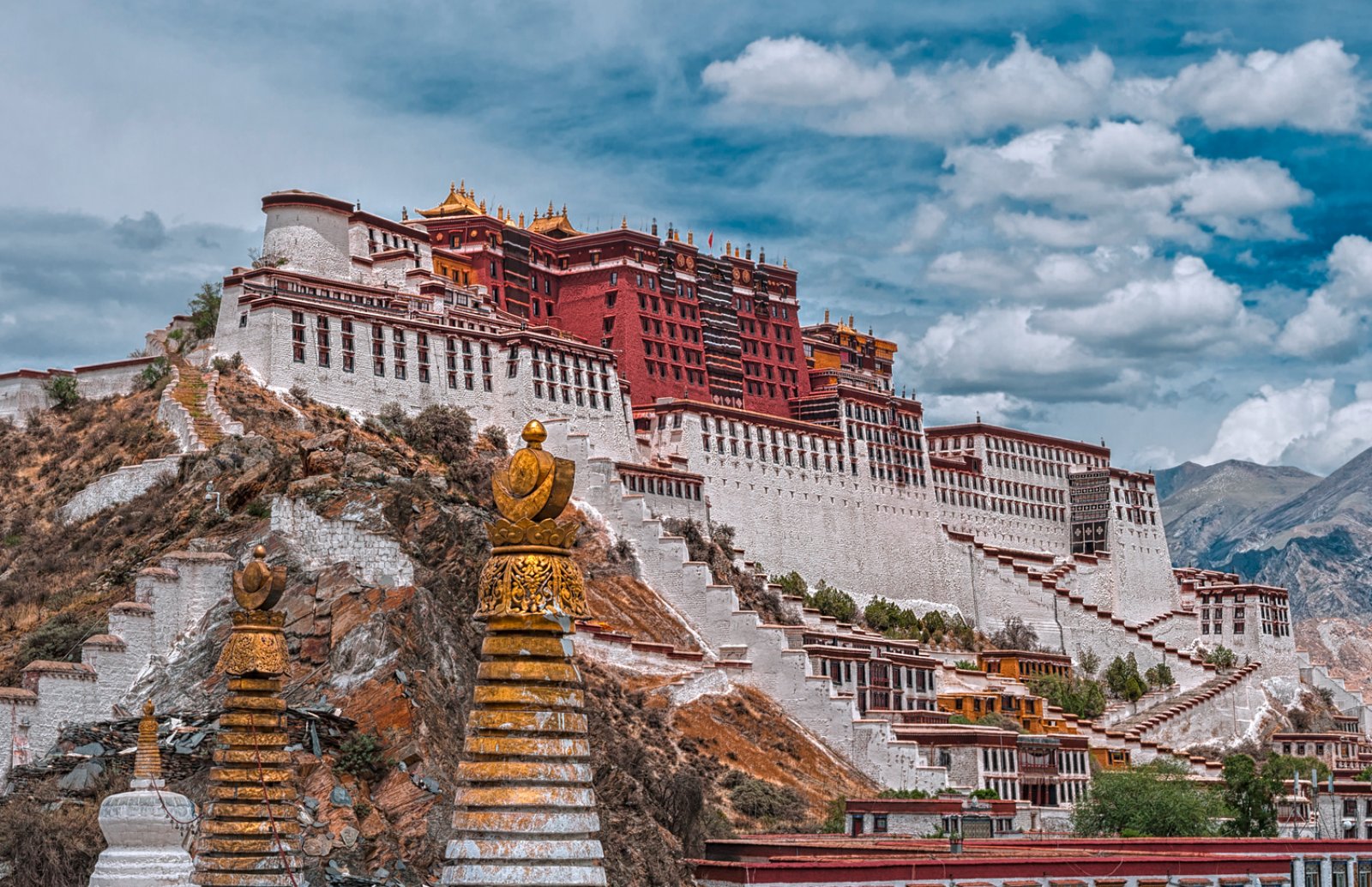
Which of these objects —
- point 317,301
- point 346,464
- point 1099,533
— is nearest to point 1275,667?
point 1099,533

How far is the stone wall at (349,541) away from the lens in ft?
188

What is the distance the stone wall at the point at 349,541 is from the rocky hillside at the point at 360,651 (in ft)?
1.11

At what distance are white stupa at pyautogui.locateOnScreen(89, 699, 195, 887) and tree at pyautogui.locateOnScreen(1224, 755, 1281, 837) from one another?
53.1m

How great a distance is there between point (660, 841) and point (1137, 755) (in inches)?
1810

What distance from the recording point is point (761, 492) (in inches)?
4124

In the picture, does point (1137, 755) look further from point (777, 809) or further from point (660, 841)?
point (660, 841)

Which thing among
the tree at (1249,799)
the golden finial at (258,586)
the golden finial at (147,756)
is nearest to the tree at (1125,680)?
the tree at (1249,799)

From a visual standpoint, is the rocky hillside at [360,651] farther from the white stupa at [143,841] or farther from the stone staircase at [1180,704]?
the stone staircase at [1180,704]

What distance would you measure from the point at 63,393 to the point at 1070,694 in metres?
51.9

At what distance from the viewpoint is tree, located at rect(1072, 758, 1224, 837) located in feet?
220

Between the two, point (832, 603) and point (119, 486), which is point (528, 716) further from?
point (832, 603)

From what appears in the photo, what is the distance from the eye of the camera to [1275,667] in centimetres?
12369

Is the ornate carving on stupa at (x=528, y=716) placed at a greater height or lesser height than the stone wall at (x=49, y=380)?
lesser

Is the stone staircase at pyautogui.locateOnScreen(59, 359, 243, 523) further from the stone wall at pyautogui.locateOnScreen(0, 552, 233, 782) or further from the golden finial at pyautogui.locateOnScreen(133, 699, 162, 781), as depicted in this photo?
the golden finial at pyautogui.locateOnScreen(133, 699, 162, 781)
